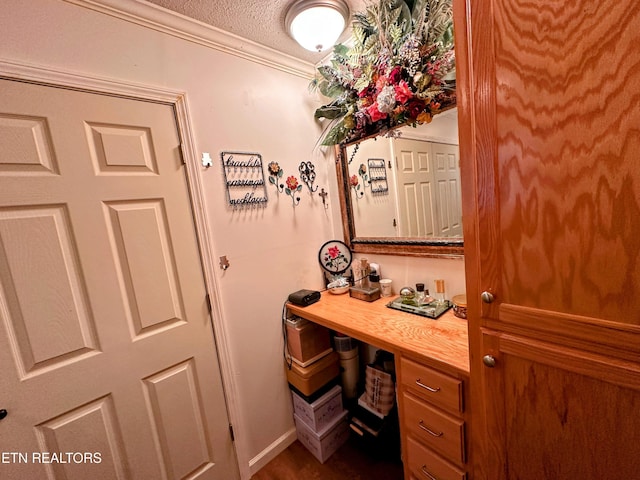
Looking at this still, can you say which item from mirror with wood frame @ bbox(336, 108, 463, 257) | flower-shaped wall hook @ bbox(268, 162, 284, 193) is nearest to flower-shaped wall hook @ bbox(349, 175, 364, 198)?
mirror with wood frame @ bbox(336, 108, 463, 257)

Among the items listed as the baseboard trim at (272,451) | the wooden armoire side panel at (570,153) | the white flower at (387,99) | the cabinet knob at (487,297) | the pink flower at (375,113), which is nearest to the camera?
the wooden armoire side panel at (570,153)

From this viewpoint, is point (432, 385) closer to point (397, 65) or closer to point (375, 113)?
point (375, 113)

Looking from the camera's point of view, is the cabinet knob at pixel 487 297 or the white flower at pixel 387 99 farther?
the white flower at pixel 387 99

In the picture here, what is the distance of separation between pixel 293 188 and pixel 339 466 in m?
1.70

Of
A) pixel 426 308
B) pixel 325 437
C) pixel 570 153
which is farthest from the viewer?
pixel 325 437

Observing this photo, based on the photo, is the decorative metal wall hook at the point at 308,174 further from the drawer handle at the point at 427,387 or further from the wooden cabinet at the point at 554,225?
the drawer handle at the point at 427,387

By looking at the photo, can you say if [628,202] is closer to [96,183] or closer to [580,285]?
[580,285]

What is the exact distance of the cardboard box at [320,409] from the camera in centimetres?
156

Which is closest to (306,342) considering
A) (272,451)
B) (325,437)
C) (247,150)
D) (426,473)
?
(325,437)

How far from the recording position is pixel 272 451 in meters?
1.61

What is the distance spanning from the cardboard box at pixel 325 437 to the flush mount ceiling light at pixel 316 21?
2.18 metres

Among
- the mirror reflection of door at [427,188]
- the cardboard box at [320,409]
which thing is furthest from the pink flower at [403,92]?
the cardboard box at [320,409]

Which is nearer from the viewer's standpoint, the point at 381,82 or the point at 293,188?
the point at 381,82

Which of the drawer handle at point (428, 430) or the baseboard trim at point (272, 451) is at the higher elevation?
the drawer handle at point (428, 430)
